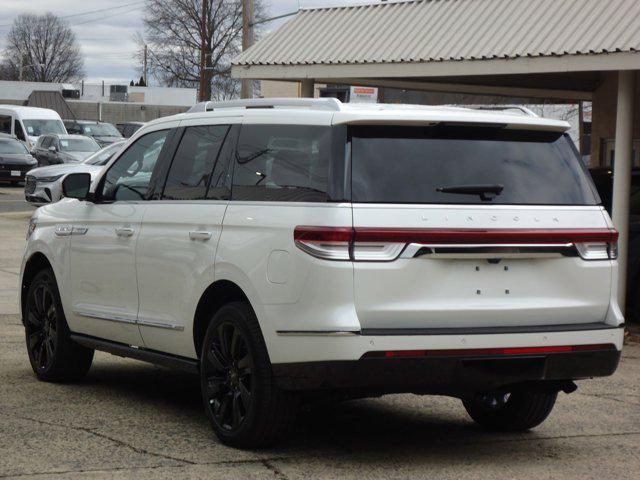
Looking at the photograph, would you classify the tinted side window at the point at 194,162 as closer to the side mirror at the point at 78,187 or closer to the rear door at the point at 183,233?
the rear door at the point at 183,233

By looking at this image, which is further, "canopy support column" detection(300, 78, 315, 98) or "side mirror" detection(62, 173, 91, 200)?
"canopy support column" detection(300, 78, 315, 98)

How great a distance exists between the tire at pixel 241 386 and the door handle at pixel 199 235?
431mm

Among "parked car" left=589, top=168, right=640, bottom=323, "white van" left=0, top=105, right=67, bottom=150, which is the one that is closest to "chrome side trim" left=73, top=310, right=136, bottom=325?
"parked car" left=589, top=168, right=640, bottom=323

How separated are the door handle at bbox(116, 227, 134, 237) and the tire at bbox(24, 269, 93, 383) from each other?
1023mm

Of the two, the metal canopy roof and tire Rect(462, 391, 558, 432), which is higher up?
the metal canopy roof

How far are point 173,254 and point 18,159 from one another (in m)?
33.7

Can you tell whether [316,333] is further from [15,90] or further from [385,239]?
[15,90]

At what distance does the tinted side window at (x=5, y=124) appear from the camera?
47688 mm

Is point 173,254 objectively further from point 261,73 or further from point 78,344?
point 261,73

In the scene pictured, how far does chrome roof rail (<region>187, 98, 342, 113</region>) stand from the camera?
6.68 meters

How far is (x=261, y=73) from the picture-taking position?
16.7 metres

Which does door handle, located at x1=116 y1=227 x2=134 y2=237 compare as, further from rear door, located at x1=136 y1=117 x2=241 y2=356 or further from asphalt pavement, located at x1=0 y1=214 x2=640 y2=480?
asphalt pavement, located at x1=0 y1=214 x2=640 y2=480

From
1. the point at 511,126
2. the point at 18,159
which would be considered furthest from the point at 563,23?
the point at 18,159

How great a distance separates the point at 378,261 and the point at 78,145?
109 ft
